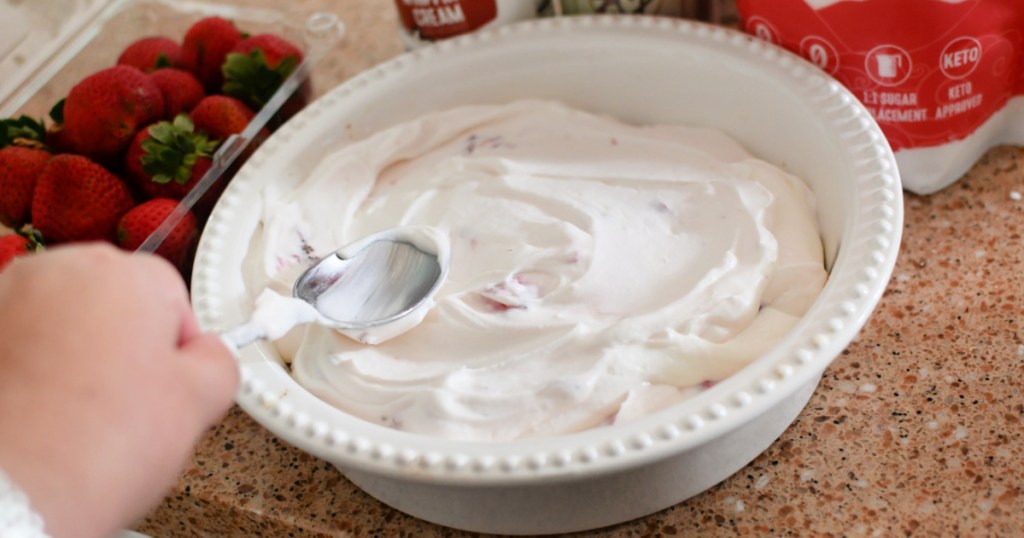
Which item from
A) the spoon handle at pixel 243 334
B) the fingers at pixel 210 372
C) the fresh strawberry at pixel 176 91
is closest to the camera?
the fingers at pixel 210 372

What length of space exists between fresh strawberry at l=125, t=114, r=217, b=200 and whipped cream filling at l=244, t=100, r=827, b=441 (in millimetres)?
107

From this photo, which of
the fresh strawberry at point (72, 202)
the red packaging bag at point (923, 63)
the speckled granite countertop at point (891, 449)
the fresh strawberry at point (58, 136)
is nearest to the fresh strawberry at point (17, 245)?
the fresh strawberry at point (72, 202)

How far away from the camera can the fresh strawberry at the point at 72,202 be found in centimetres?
97

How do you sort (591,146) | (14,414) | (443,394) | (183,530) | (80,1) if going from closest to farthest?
(14,414) < (443,394) < (183,530) < (591,146) < (80,1)

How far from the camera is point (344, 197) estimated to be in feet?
3.18

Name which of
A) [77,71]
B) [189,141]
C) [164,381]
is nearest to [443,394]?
[164,381]

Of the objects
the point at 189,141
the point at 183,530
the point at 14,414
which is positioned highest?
the point at 14,414

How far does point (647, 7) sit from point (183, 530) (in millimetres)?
688

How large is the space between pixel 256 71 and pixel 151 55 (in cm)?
15

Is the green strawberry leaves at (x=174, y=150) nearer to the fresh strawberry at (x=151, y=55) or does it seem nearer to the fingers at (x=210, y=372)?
the fresh strawberry at (x=151, y=55)

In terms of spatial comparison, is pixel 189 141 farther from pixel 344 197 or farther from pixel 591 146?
pixel 591 146

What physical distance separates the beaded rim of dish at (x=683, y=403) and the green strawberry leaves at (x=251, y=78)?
0.25 meters

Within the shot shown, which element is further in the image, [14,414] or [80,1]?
[80,1]

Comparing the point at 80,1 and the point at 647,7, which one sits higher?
the point at 80,1
